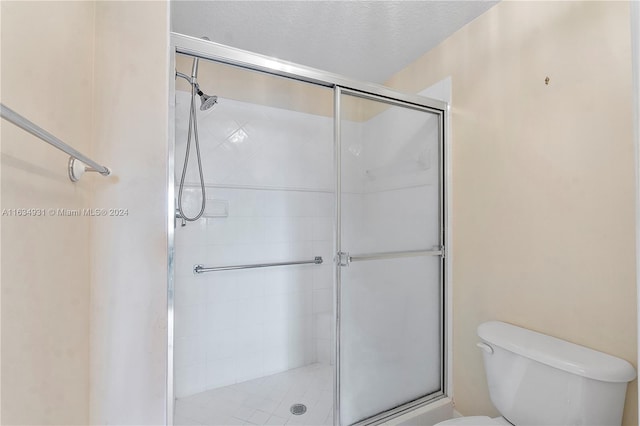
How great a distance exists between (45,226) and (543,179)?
5.57 ft

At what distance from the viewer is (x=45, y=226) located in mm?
644

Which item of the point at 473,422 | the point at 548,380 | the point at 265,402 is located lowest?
the point at 265,402

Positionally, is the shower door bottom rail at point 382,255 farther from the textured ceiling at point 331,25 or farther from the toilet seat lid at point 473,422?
the textured ceiling at point 331,25

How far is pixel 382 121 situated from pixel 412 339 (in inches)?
48.3

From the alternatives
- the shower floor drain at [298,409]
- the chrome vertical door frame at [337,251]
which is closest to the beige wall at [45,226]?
the chrome vertical door frame at [337,251]

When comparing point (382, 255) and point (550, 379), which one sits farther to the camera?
point (382, 255)

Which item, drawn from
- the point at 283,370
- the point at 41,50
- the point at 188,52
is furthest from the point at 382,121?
the point at 283,370

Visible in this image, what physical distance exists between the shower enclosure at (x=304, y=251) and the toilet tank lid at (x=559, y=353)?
0.47 metres

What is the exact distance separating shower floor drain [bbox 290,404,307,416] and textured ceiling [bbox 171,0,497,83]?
7.28 feet

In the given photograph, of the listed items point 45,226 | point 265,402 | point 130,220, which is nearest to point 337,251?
point 130,220

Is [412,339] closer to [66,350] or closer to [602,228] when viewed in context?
[602,228]

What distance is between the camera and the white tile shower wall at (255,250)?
6.44 ft

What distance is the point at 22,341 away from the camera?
0.57 meters

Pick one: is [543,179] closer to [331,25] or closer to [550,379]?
[550,379]
